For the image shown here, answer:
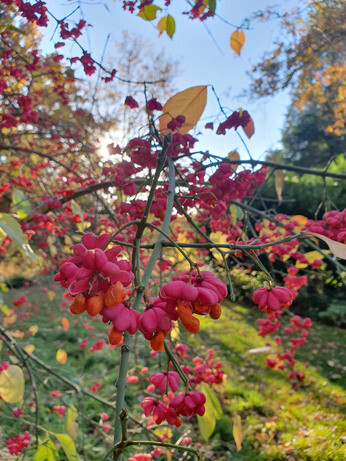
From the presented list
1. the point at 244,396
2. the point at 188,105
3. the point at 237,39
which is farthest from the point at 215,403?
the point at 244,396

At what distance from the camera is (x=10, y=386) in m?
1.45

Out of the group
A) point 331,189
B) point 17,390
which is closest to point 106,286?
point 17,390

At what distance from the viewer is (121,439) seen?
1.53 feet

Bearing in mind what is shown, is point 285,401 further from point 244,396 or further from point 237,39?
point 237,39

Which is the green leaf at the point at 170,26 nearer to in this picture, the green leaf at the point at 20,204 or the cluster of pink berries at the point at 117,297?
the green leaf at the point at 20,204

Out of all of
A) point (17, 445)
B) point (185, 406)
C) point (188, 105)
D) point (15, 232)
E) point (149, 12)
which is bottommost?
point (17, 445)

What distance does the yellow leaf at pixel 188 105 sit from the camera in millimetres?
1081

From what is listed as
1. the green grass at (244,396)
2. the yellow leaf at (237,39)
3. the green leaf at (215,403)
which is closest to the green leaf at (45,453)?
the green grass at (244,396)

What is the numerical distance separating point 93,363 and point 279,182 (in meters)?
3.52

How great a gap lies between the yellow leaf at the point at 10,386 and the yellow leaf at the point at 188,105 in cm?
129

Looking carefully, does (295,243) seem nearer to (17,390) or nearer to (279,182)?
(279,182)

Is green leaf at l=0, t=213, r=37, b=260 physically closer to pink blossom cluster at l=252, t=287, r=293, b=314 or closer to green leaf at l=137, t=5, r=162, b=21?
pink blossom cluster at l=252, t=287, r=293, b=314

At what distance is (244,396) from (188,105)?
326cm

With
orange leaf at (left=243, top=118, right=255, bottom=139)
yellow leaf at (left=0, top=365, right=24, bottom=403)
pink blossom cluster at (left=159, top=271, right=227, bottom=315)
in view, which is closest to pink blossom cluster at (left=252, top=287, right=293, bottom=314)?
pink blossom cluster at (left=159, top=271, right=227, bottom=315)
